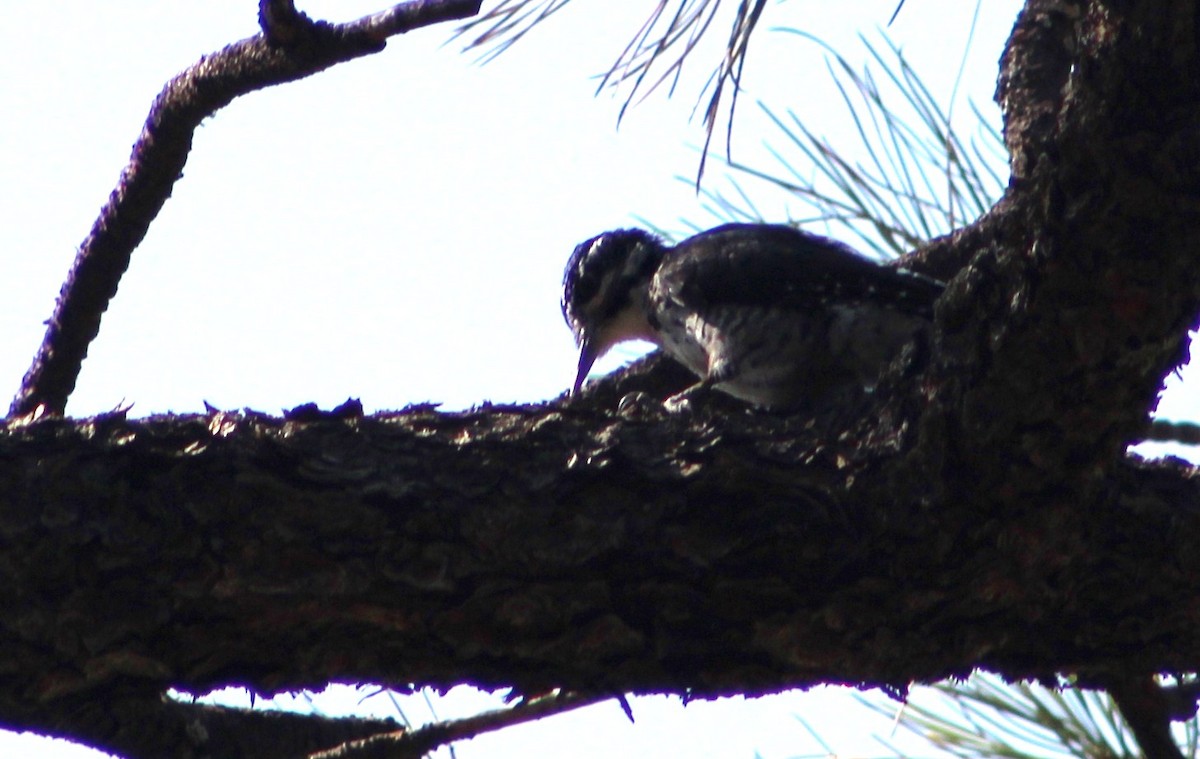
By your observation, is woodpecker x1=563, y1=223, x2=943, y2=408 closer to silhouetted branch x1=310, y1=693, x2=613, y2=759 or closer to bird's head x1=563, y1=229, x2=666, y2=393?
bird's head x1=563, y1=229, x2=666, y2=393

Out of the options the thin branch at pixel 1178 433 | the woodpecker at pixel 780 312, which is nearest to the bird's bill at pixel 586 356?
the woodpecker at pixel 780 312

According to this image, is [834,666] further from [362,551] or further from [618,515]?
[362,551]

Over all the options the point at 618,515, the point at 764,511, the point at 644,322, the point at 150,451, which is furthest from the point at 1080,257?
the point at 644,322

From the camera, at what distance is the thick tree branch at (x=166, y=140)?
220 centimetres

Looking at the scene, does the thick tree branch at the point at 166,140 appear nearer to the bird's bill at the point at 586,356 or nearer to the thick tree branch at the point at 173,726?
the thick tree branch at the point at 173,726

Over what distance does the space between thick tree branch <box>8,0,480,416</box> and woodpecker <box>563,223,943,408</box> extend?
1705 mm

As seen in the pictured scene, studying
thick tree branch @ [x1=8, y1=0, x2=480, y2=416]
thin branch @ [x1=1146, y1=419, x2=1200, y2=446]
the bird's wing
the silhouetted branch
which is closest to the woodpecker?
the bird's wing

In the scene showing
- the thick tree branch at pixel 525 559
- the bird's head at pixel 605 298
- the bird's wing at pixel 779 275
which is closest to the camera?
the thick tree branch at pixel 525 559

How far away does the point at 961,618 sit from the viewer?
233cm

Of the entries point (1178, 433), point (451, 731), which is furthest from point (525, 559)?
point (1178, 433)

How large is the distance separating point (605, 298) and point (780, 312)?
1008 millimetres

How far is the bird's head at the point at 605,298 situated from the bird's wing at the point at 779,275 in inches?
14.2

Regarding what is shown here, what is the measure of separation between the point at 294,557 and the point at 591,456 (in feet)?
1.53

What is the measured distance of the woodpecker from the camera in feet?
12.3
